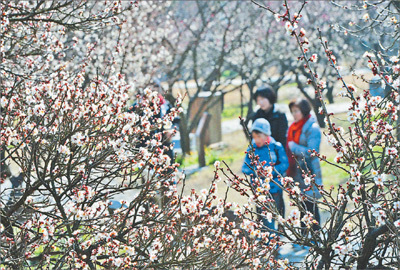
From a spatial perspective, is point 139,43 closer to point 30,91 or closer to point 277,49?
point 277,49

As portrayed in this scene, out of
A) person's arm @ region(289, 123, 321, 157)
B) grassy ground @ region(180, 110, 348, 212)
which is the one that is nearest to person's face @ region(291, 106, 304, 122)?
person's arm @ region(289, 123, 321, 157)

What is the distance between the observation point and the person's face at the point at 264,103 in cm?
684

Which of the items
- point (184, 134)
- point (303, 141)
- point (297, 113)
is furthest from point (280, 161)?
point (184, 134)

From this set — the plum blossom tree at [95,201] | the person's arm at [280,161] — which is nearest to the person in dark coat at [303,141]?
the person's arm at [280,161]

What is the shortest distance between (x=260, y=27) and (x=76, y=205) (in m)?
15.7

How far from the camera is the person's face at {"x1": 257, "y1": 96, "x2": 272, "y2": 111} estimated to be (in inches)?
269

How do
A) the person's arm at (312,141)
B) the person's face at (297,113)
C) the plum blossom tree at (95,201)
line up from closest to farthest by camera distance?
the plum blossom tree at (95,201) → the person's arm at (312,141) → the person's face at (297,113)

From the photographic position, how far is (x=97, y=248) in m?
3.80

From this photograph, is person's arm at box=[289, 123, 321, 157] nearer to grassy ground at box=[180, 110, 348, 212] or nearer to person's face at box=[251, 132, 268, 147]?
person's face at box=[251, 132, 268, 147]

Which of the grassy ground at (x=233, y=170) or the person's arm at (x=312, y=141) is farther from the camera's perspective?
the grassy ground at (x=233, y=170)

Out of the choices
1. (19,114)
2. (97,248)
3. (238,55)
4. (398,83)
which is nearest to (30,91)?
(19,114)

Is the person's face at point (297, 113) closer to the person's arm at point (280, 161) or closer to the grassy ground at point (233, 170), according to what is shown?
the person's arm at point (280, 161)

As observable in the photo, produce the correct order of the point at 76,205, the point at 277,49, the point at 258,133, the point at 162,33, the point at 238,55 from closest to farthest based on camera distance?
the point at 76,205 → the point at 258,133 → the point at 162,33 → the point at 277,49 → the point at 238,55

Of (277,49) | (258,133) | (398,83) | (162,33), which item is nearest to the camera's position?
(398,83)
